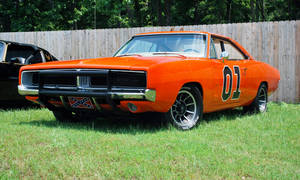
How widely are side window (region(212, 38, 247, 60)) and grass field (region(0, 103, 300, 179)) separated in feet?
4.37

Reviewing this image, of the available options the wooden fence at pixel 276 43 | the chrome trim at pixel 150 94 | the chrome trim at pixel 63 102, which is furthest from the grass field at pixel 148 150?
the wooden fence at pixel 276 43

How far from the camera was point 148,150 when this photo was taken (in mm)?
3980

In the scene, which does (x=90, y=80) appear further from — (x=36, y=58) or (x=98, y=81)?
(x=36, y=58)

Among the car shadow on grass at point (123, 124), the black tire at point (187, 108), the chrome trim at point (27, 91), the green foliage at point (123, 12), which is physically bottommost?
the car shadow on grass at point (123, 124)

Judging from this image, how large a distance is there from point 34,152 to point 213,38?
12.2 feet

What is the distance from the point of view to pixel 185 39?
6.14 metres

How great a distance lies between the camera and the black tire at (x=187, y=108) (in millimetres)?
5406

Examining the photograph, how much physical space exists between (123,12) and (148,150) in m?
30.2

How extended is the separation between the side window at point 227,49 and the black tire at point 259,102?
0.81 meters

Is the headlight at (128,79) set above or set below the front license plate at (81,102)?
above

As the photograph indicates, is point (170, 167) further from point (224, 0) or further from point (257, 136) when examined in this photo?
point (224, 0)

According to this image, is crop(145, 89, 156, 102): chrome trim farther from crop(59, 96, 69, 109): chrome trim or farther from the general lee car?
crop(59, 96, 69, 109): chrome trim

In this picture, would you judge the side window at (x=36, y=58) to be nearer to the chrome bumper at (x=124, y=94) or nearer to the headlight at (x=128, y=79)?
the chrome bumper at (x=124, y=94)

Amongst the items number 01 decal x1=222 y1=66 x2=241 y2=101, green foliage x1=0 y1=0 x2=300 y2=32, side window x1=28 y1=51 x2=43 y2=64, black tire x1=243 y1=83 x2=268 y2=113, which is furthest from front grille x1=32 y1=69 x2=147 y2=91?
green foliage x1=0 y1=0 x2=300 y2=32
